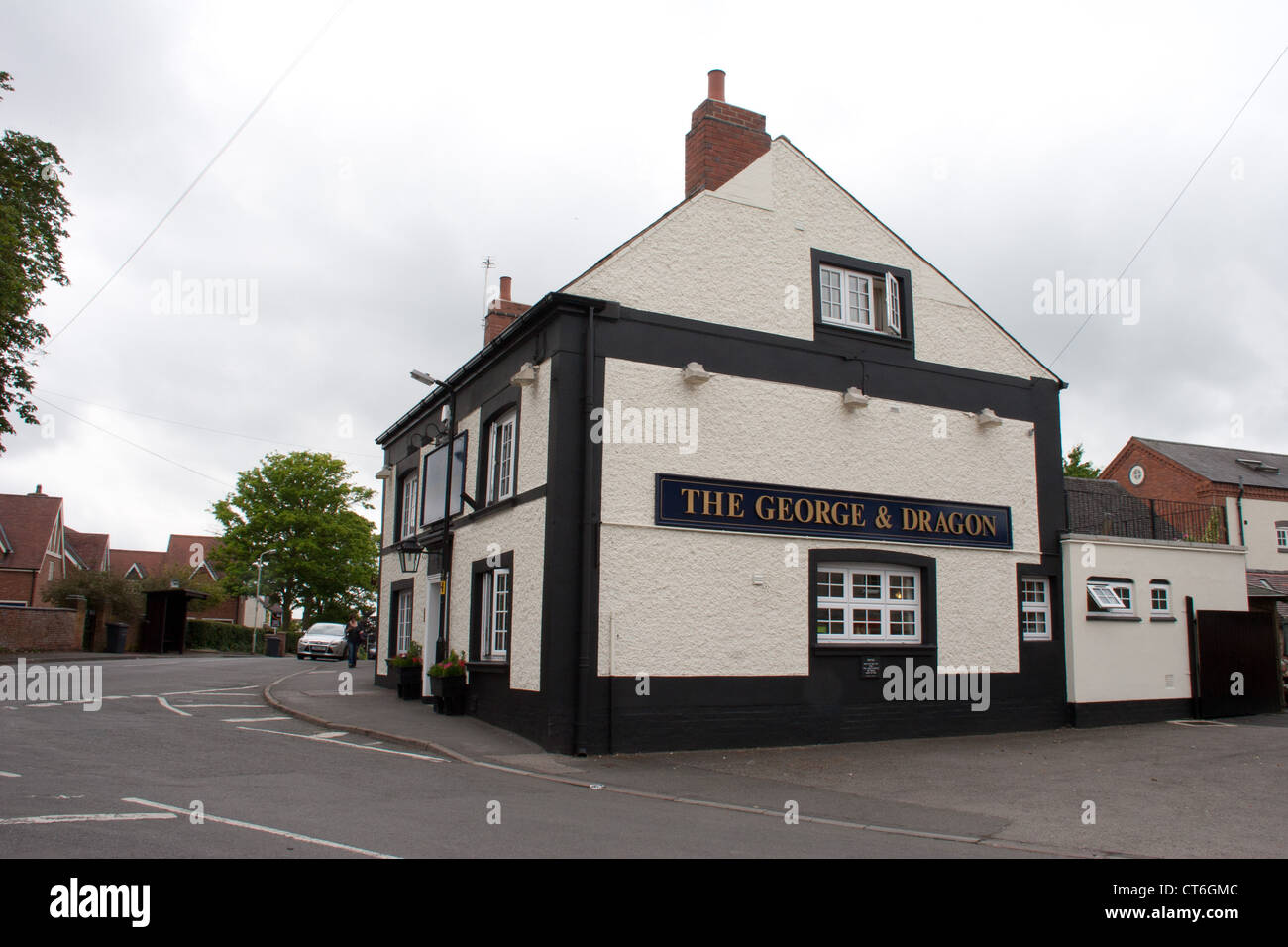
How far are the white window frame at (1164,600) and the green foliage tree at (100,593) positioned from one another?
116 feet

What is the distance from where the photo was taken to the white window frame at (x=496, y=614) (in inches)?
579

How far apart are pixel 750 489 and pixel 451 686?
20.2 feet

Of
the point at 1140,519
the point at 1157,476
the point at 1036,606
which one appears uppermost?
the point at 1157,476

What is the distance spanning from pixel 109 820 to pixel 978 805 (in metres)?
7.93

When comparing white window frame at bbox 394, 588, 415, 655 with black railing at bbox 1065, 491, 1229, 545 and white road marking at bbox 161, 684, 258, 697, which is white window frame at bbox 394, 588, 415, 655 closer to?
white road marking at bbox 161, 684, 258, 697

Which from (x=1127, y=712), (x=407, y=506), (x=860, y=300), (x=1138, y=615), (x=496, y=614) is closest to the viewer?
(x=496, y=614)

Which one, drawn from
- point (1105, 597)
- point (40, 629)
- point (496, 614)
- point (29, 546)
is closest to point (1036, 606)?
point (1105, 597)

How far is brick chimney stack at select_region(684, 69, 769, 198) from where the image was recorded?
15.7 meters

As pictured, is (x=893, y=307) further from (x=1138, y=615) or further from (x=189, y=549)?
(x=189, y=549)

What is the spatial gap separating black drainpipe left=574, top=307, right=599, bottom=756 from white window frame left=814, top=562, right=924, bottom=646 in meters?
3.80

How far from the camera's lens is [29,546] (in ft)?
154

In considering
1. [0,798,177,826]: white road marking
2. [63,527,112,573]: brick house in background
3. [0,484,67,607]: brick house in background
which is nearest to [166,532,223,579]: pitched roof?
[63,527,112,573]: brick house in background
